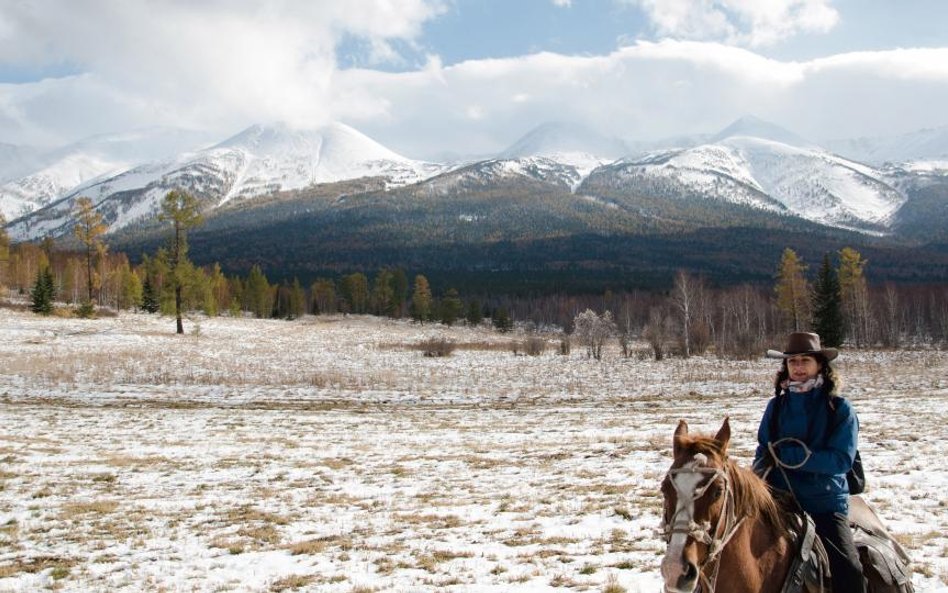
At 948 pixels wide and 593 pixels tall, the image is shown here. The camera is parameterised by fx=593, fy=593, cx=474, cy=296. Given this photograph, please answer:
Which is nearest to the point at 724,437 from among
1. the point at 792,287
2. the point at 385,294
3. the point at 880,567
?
the point at 880,567

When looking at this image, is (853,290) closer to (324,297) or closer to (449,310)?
(449,310)

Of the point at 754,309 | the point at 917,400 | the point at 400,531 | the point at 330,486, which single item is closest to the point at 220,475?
the point at 330,486

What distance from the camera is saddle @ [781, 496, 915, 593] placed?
4.15 m

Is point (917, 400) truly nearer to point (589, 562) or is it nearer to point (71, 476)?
point (589, 562)

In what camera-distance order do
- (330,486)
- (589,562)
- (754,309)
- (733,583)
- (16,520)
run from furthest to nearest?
1. (754,309)
2. (330,486)
3. (16,520)
4. (589,562)
5. (733,583)

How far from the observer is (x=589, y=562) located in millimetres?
8203

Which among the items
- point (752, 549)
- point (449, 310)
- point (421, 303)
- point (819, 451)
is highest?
point (421, 303)

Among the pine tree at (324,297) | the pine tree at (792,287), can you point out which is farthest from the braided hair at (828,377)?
the pine tree at (324,297)

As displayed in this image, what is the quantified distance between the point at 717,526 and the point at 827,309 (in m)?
58.6

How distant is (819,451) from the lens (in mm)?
4426

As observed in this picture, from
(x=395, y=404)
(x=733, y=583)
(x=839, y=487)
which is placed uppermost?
(x=839, y=487)

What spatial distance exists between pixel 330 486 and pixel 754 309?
82.9m

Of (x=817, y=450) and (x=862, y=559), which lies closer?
(x=817, y=450)

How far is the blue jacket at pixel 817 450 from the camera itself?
4379 mm
